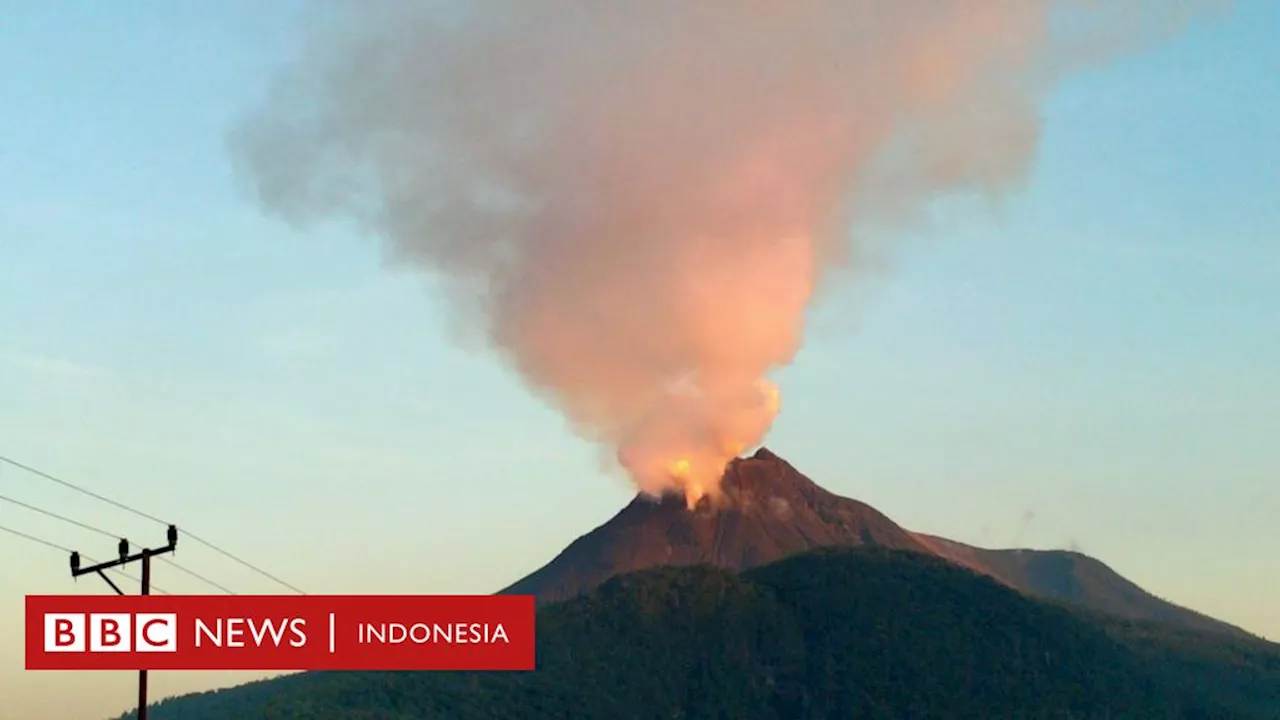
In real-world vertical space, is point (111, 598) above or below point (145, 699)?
above

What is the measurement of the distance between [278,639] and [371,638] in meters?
6.01

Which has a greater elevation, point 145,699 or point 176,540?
point 176,540

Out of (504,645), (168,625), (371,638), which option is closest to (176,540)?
(168,625)

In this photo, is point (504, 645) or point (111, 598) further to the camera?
point (504, 645)

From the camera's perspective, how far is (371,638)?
80.9 metres

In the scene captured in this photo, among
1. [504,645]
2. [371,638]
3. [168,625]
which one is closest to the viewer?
[168,625]

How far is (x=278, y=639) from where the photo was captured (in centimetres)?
7612

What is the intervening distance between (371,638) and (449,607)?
4.31m

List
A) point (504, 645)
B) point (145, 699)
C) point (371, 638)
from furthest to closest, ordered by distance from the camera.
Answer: point (504, 645), point (371, 638), point (145, 699)

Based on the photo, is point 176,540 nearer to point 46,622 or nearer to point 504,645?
point 46,622

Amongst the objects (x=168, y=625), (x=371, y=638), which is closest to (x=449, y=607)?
(x=371, y=638)

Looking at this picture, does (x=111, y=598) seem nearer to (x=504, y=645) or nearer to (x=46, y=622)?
(x=46, y=622)

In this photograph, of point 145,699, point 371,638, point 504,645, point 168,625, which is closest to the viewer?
point 145,699

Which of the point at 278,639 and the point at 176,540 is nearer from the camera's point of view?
the point at 176,540
